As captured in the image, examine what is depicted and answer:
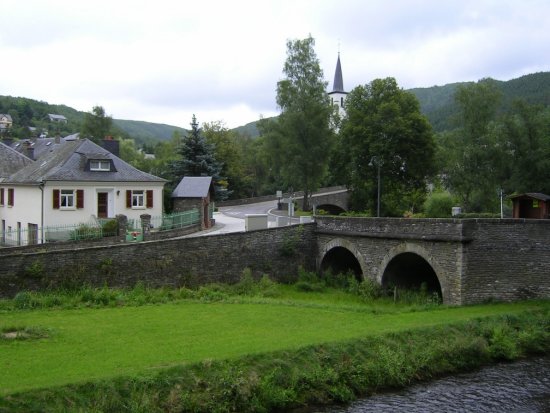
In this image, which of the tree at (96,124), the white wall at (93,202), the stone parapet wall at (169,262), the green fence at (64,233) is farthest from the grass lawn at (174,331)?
the tree at (96,124)

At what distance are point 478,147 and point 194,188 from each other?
19.9m

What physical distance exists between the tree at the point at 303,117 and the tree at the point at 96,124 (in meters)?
34.8

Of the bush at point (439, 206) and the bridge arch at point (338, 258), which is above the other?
the bush at point (439, 206)

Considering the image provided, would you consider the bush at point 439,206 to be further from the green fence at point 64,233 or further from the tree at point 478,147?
the green fence at point 64,233

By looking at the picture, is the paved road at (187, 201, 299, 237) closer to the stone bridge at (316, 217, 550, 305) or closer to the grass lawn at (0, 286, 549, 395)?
the grass lawn at (0, 286, 549, 395)

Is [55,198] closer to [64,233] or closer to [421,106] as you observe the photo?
[64,233]

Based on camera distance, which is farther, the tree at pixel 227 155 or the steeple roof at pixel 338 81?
the steeple roof at pixel 338 81

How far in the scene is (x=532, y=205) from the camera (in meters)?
28.2

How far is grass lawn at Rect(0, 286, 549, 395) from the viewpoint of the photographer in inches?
518

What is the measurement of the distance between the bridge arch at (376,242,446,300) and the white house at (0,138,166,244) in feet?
53.9

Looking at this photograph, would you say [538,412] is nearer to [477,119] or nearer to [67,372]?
[67,372]

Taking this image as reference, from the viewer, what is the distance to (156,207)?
36375 mm

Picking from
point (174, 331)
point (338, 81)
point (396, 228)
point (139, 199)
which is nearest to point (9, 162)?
point (139, 199)

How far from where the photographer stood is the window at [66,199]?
3253 centimetres
